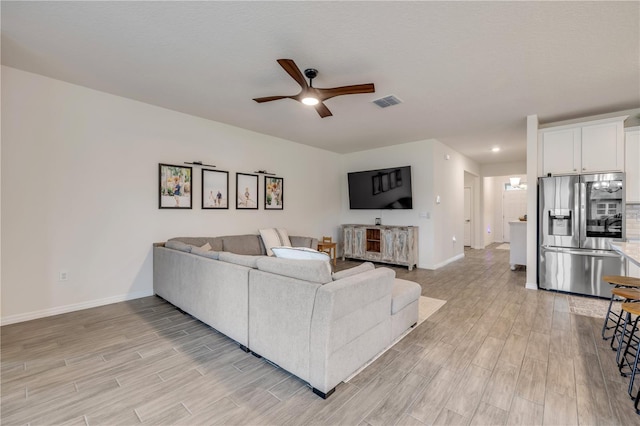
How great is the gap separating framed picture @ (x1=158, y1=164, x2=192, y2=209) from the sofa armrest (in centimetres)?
319

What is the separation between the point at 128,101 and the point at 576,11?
4.74m

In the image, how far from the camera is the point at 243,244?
4738mm

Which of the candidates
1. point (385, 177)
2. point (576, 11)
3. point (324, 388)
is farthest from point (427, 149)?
point (324, 388)

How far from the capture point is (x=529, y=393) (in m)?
1.87

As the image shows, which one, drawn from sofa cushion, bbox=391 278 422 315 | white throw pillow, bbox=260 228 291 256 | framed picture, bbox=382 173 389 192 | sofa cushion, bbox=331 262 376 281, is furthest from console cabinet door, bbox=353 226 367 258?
→ sofa cushion, bbox=331 262 376 281

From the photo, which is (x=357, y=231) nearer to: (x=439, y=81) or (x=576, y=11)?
(x=439, y=81)

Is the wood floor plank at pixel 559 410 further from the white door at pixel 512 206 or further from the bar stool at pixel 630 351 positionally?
the white door at pixel 512 206

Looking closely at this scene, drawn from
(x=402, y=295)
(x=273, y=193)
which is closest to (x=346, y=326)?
(x=402, y=295)

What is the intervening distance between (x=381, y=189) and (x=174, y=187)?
4.13m

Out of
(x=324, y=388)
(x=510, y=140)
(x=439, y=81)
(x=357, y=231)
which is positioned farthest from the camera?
(x=357, y=231)

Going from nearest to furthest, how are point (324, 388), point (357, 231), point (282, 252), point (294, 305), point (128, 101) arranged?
point (324, 388) < point (294, 305) < point (282, 252) < point (128, 101) < point (357, 231)

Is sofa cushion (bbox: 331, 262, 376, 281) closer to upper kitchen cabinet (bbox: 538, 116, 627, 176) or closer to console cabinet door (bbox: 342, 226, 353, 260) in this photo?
upper kitchen cabinet (bbox: 538, 116, 627, 176)

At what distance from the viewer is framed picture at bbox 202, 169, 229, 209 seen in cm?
448

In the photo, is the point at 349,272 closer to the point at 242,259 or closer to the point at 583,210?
the point at 242,259
